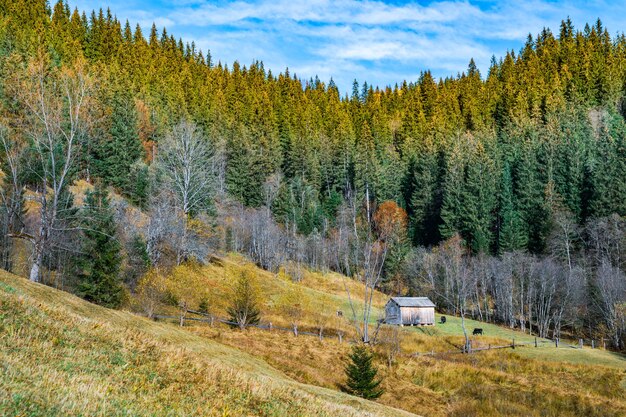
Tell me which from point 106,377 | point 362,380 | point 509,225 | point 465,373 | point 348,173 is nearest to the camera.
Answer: point 106,377

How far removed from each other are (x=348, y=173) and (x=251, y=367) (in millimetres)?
82854

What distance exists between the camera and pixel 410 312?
194 ft

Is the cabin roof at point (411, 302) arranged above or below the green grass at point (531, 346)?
above

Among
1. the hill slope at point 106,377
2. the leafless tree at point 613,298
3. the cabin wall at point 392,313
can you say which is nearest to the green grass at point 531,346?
the cabin wall at point 392,313

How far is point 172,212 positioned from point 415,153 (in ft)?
228

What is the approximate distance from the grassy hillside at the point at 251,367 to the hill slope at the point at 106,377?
0.10ft

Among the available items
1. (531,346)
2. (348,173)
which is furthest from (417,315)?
(348,173)

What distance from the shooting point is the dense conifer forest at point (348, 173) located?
168ft

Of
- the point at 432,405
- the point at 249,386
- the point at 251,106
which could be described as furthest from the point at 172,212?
the point at 251,106

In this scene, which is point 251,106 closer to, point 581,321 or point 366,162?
point 366,162

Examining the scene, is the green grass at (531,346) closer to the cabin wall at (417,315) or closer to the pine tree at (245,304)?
the cabin wall at (417,315)

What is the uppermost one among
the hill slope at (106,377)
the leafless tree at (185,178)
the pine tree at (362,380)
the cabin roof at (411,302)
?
the leafless tree at (185,178)

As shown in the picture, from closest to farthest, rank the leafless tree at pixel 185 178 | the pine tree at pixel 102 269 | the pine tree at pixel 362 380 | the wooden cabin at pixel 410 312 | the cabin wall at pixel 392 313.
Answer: the pine tree at pixel 362 380
the pine tree at pixel 102 269
the leafless tree at pixel 185 178
the cabin wall at pixel 392 313
the wooden cabin at pixel 410 312

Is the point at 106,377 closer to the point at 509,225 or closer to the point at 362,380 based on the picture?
the point at 362,380
